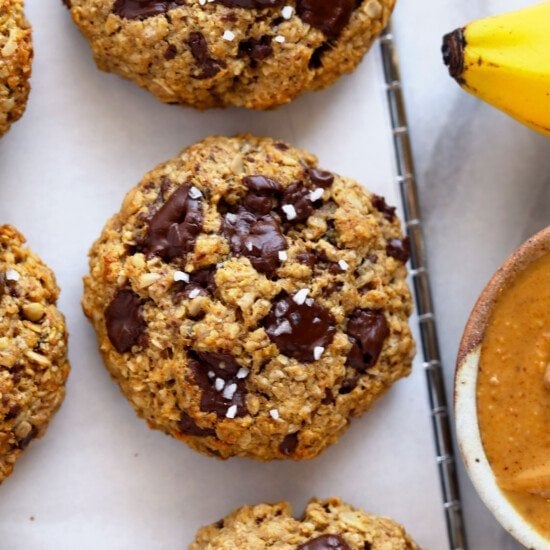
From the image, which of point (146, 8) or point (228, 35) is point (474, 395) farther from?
point (146, 8)

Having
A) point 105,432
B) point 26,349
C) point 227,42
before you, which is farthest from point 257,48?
point 105,432

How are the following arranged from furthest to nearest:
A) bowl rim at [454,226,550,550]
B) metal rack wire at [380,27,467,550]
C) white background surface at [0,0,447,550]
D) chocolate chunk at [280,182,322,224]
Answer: metal rack wire at [380,27,467,550]
white background surface at [0,0,447,550]
chocolate chunk at [280,182,322,224]
bowl rim at [454,226,550,550]

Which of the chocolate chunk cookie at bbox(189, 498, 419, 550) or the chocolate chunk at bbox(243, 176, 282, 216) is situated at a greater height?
the chocolate chunk at bbox(243, 176, 282, 216)

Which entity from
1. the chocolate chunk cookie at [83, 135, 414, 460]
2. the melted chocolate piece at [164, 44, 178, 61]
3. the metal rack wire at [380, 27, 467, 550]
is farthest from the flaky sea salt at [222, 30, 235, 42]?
the metal rack wire at [380, 27, 467, 550]

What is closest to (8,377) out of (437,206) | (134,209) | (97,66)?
(134,209)

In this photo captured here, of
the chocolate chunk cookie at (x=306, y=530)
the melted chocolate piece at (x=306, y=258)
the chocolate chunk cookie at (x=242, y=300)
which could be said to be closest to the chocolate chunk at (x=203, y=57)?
the chocolate chunk cookie at (x=242, y=300)

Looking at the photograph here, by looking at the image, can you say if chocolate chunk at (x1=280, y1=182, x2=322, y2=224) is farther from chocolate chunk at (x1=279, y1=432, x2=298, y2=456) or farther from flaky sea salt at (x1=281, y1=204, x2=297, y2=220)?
chocolate chunk at (x1=279, y1=432, x2=298, y2=456)

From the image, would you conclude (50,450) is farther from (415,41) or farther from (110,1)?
(415,41)
